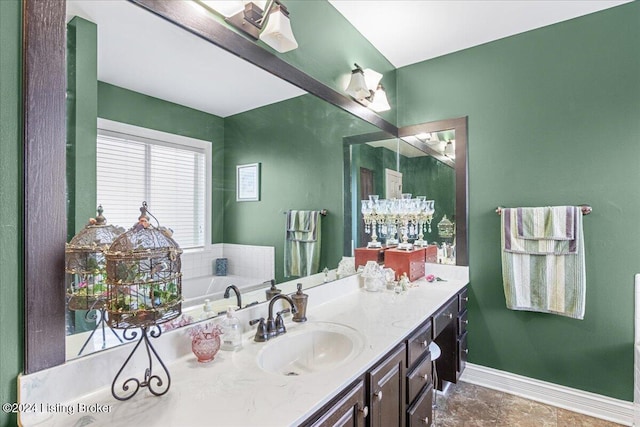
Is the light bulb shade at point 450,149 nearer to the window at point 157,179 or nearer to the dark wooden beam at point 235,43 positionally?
the dark wooden beam at point 235,43

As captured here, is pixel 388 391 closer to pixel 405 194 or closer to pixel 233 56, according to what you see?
pixel 233 56

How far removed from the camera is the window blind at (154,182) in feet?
3.49

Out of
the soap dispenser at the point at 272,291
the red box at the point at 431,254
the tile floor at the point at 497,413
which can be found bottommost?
the tile floor at the point at 497,413

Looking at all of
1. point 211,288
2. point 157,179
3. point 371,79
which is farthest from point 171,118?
point 371,79

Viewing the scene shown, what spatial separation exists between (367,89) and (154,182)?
1.69m

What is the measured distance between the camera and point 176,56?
1276 millimetres

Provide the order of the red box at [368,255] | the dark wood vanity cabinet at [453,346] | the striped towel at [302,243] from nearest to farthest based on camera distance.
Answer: the striped towel at [302,243]
the dark wood vanity cabinet at [453,346]
the red box at [368,255]

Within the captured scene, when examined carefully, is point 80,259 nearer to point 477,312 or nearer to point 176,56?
point 176,56

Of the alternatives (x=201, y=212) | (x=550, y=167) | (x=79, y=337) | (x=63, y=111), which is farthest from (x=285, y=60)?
(x=550, y=167)

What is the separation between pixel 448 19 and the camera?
231cm

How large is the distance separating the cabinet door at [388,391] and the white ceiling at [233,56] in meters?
1.32

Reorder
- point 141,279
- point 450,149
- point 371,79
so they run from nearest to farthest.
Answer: point 141,279
point 371,79
point 450,149

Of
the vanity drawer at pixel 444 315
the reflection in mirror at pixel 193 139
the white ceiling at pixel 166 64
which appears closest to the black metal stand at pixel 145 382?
the reflection in mirror at pixel 193 139

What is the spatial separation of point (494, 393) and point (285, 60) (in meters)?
2.80
